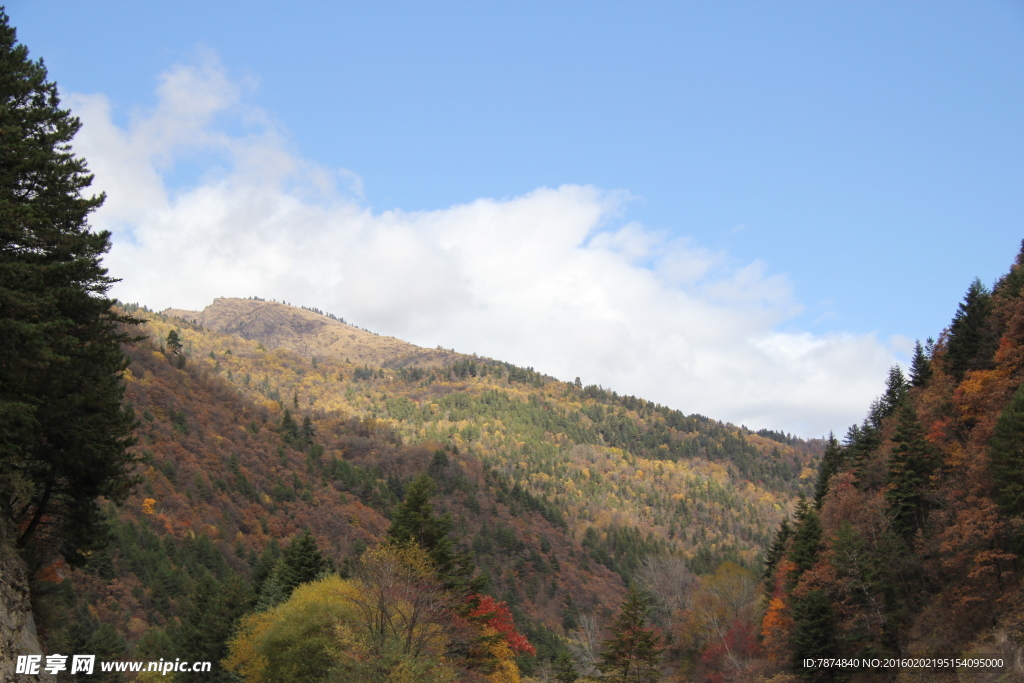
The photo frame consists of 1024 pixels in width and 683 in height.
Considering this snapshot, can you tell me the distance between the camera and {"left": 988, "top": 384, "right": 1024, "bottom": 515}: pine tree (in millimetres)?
34625

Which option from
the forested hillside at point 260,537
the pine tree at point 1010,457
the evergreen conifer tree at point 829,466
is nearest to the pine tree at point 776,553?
the evergreen conifer tree at point 829,466

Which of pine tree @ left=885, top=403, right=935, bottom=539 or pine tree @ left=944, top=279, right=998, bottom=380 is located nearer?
pine tree @ left=885, top=403, right=935, bottom=539

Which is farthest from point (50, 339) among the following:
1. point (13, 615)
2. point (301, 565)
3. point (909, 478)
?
point (909, 478)

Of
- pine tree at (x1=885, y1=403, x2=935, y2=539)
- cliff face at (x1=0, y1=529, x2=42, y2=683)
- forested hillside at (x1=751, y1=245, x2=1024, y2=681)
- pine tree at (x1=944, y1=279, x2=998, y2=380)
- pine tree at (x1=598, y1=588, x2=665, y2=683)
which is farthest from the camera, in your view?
pine tree at (x1=944, y1=279, x2=998, y2=380)

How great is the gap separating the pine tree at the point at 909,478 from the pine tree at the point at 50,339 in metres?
46.9

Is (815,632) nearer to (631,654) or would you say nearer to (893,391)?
(631,654)

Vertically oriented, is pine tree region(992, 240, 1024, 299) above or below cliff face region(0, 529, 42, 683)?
above

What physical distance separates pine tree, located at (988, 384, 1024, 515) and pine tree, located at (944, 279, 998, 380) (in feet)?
50.0

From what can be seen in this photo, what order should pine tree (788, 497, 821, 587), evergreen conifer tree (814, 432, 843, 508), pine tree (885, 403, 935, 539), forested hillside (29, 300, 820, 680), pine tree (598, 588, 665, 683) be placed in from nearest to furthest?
pine tree (885, 403, 935, 539)
pine tree (598, 588, 665, 683)
pine tree (788, 497, 821, 587)
forested hillside (29, 300, 820, 680)
evergreen conifer tree (814, 432, 843, 508)

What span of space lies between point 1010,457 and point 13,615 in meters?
43.3

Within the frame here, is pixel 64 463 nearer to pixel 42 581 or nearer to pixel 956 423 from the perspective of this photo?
pixel 42 581

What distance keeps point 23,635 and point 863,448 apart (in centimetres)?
6317

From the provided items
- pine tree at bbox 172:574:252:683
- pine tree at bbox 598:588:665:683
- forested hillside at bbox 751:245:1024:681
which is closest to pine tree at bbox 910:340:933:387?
forested hillside at bbox 751:245:1024:681

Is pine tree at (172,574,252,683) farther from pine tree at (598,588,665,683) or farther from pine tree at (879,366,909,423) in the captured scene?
pine tree at (879,366,909,423)
